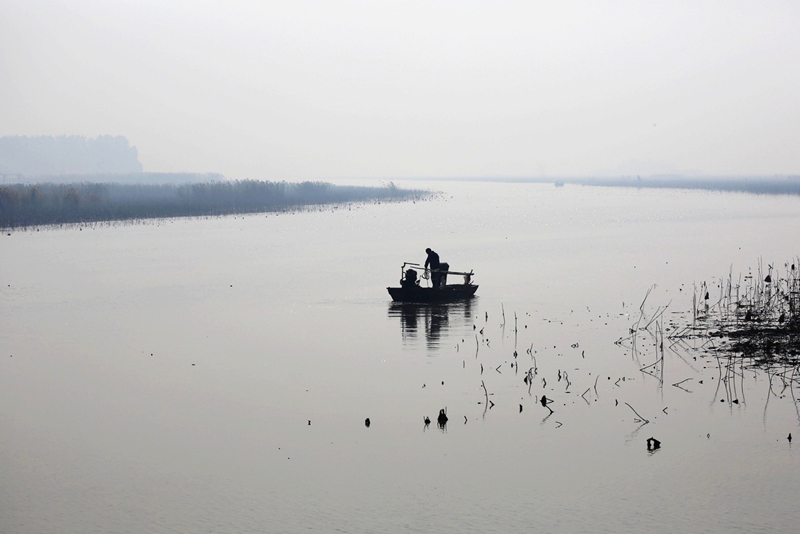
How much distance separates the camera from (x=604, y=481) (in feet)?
43.1

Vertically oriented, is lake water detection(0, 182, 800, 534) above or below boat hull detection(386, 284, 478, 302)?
below

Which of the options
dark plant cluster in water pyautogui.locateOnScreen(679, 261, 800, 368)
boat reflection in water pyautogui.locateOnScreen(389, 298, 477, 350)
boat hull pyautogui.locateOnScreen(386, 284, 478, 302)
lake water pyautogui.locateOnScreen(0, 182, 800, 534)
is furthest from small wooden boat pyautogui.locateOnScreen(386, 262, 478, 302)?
dark plant cluster in water pyautogui.locateOnScreen(679, 261, 800, 368)

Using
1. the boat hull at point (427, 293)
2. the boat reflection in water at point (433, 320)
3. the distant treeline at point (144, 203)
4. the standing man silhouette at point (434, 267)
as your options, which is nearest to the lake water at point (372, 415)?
the boat reflection in water at point (433, 320)

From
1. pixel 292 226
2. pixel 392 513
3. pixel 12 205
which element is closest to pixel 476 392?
pixel 392 513

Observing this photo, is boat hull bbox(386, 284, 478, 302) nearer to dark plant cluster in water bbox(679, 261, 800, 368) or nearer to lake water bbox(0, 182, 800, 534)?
lake water bbox(0, 182, 800, 534)

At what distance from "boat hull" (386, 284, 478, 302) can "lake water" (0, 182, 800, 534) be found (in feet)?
2.88

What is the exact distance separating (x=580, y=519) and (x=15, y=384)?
1324 centimetres

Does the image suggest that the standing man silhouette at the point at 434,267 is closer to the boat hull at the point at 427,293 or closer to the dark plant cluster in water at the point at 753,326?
the boat hull at the point at 427,293

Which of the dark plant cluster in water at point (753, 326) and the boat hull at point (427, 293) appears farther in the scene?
the boat hull at point (427, 293)

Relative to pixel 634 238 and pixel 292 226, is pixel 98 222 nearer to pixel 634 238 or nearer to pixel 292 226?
pixel 292 226

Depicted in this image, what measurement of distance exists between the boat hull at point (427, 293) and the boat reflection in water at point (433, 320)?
0.19 metres

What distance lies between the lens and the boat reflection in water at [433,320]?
78.5ft

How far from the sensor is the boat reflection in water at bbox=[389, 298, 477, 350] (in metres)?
23.9

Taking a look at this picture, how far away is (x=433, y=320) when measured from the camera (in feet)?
87.7
